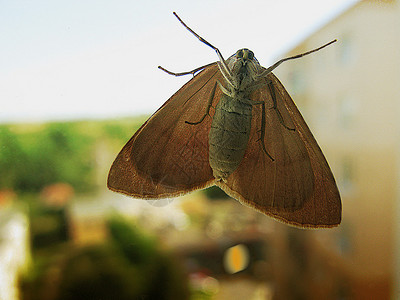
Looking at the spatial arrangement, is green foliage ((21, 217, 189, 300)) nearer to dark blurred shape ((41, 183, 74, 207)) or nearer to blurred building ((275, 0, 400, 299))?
dark blurred shape ((41, 183, 74, 207))

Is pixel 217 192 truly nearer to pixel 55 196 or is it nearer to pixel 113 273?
pixel 113 273

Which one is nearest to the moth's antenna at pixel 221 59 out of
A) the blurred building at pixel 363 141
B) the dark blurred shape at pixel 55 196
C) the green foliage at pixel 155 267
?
the blurred building at pixel 363 141

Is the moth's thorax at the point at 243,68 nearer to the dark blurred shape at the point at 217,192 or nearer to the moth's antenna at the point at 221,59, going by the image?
the moth's antenna at the point at 221,59

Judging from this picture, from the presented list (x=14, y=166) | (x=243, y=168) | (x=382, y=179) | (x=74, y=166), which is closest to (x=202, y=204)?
(x=382, y=179)

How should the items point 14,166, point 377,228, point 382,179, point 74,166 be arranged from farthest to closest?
1. point 377,228
2. point 382,179
3. point 74,166
4. point 14,166

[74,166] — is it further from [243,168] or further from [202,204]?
[202,204]

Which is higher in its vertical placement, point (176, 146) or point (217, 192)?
point (176, 146)

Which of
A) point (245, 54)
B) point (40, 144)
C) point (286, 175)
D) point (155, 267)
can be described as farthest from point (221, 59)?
point (155, 267)
